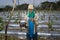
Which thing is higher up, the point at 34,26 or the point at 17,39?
the point at 34,26

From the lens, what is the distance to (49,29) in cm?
1066

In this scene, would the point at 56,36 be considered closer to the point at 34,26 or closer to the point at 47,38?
the point at 47,38

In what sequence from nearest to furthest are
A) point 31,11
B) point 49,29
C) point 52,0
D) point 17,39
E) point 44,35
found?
1. point 31,11
2. point 17,39
3. point 44,35
4. point 49,29
5. point 52,0

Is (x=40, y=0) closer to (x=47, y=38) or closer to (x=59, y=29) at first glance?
(x=59, y=29)

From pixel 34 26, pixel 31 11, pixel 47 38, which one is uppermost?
pixel 31 11

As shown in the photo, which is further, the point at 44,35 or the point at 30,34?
the point at 44,35

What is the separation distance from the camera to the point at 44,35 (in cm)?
962

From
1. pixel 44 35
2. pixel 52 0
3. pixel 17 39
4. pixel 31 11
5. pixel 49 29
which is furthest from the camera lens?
pixel 52 0

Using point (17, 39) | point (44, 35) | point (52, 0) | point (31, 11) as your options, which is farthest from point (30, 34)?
point (52, 0)

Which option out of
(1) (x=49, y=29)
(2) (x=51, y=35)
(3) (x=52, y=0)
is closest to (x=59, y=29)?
(1) (x=49, y=29)

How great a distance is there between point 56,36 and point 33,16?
3.51 metres

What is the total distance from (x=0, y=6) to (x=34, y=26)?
17.3 m

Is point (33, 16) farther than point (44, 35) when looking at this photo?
No

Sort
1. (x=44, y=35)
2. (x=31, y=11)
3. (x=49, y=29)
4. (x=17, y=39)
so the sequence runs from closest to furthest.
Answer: (x=31, y=11) < (x=17, y=39) < (x=44, y=35) < (x=49, y=29)
